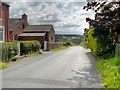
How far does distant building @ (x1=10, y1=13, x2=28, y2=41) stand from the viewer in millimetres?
50750

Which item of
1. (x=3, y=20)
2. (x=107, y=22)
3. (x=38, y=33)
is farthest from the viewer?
(x=38, y=33)

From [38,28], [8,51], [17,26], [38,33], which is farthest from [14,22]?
[8,51]

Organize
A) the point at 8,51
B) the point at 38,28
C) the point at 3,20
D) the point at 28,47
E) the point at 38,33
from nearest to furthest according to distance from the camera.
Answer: the point at 8,51 → the point at 28,47 → the point at 3,20 → the point at 38,33 → the point at 38,28

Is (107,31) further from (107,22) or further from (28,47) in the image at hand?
(28,47)

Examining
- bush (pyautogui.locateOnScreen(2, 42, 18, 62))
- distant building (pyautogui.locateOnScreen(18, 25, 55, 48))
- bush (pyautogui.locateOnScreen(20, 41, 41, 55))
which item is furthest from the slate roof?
bush (pyautogui.locateOnScreen(2, 42, 18, 62))

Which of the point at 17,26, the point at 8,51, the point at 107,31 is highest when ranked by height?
the point at 17,26

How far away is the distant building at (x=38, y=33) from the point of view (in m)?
55.2

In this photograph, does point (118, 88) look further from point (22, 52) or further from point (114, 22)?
point (22, 52)

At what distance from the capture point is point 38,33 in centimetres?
5906

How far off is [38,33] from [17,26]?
243 inches

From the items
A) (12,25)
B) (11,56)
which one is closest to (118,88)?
(11,56)

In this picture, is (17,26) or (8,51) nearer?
(8,51)

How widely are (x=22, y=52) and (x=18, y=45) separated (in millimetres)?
2116

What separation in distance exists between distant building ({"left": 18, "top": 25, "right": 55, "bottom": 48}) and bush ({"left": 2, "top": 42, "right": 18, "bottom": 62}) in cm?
2991
